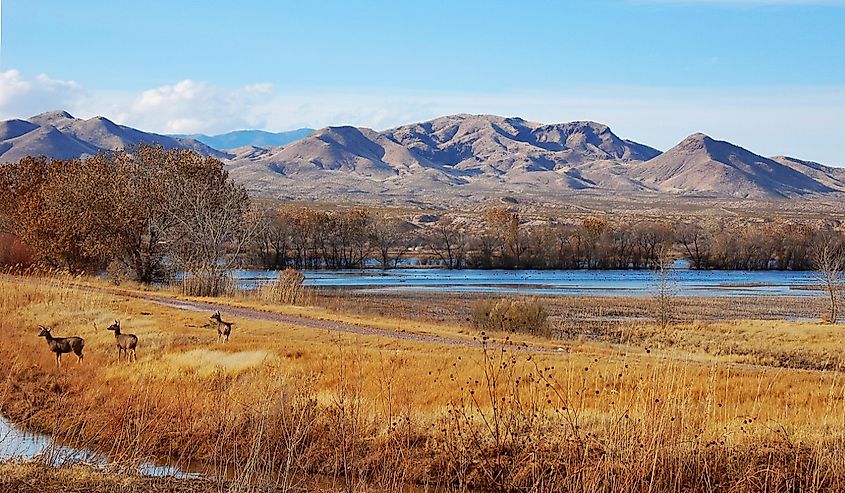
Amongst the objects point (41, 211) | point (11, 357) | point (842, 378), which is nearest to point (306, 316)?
point (11, 357)

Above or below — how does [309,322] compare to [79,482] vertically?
below

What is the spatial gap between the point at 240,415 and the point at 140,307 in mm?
18770

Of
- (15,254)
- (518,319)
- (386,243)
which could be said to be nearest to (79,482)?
(518,319)

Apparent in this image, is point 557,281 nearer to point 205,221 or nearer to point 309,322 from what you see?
point 205,221

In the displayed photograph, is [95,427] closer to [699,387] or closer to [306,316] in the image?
[699,387]

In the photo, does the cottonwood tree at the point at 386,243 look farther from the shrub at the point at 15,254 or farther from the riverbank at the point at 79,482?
the riverbank at the point at 79,482

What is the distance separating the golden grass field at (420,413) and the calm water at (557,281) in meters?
39.7

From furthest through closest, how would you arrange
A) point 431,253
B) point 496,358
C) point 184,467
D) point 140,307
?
point 431,253
point 140,307
point 496,358
point 184,467

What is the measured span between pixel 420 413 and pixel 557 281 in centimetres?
7025

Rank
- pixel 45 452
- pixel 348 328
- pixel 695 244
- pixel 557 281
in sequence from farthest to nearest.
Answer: pixel 695 244, pixel 557 281, pixel 348 328, pixel 45 452

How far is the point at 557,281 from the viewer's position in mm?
86688

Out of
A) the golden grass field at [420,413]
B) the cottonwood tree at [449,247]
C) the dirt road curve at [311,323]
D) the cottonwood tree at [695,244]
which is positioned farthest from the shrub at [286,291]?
the cottonwood tree at [695,244]

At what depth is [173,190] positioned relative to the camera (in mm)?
52625

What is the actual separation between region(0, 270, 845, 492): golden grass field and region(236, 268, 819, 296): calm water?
130 ft
